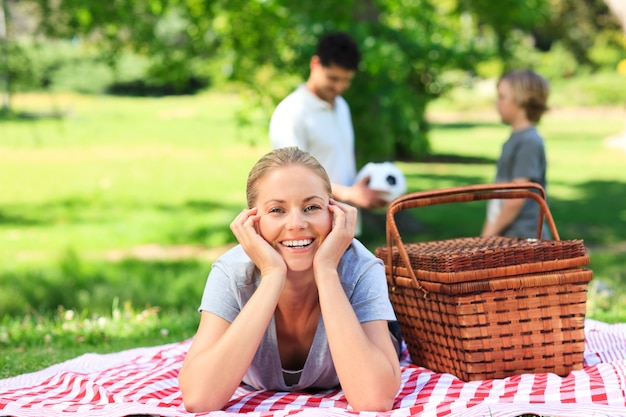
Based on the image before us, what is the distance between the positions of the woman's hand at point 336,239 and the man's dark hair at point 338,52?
6.16ft

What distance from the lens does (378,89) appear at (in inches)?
353

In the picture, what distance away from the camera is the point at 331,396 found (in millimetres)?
3271

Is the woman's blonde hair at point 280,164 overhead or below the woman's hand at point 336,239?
overhead

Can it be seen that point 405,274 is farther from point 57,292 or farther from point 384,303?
point 57,292

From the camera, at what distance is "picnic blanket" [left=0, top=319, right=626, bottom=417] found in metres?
2.87

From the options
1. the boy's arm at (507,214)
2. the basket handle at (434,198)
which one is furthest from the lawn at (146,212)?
the basket handle at (434,198)

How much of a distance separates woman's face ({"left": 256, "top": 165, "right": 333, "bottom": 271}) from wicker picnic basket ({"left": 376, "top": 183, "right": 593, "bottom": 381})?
608 mm

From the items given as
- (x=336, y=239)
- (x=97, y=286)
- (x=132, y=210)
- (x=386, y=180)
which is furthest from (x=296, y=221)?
(x=132, y=210)

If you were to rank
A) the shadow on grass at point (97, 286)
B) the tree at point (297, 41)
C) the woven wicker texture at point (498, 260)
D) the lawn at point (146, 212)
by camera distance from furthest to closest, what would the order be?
the tree at point (297, 41)
the shadow on grass at point (97, 286)
the lawn at point (146, 212)
the woven wicker texture at point (498, 260)

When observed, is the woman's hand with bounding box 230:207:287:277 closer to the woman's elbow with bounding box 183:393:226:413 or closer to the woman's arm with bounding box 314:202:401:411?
the woman's arm with bounding box 314:202:401:411

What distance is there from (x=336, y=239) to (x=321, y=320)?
339 millimetres

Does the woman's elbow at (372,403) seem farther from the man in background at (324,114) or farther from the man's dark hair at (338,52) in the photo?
the man's dark hair at (338,52)

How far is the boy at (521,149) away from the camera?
4848 millimetres

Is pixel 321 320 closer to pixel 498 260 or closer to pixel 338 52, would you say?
pixel 498 260
